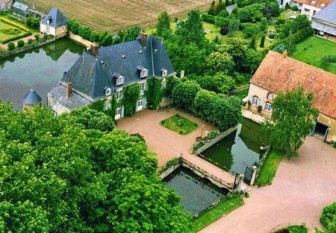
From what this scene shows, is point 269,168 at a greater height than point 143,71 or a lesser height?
lesser

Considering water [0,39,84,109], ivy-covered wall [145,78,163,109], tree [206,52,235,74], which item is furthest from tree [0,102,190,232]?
tree [206,52,235,74]

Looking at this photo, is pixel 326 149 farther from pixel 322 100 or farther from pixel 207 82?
pixel 207 82

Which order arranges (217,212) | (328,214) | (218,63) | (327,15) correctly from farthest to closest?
(327,15) → (218,63) → (217,212) → (328,214)

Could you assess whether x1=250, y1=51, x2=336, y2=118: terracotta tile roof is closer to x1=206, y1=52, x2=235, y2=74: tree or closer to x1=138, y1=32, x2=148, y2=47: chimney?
x1=206, y1=52, x2=235, y2=74: tree

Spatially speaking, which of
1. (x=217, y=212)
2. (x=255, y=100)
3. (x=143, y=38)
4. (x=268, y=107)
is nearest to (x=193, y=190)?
(x=217, y=212)

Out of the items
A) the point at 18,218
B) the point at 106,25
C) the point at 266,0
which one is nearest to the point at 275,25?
the point at 266,0

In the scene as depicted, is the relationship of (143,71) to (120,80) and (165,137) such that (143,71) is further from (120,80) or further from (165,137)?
(165,137)
